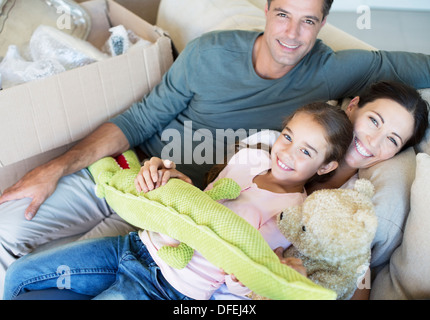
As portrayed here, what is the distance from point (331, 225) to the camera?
29.2 inches

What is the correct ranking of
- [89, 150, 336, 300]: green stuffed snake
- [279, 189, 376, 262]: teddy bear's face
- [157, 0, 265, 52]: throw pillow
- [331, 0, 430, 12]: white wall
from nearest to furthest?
1. [89, 150, 336, 300]: green stuffed snake
2. [279, 189, 376, 262]: teddy bear's face
3. [157, 0, 265, 52]: throw pillow
4. [331, 0, 430, 12]: white wall

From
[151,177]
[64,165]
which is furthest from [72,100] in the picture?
[151,177]

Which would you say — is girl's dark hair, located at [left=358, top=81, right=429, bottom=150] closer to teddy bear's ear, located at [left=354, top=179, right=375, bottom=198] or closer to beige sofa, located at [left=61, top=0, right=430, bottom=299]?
beige sofa, located at [left=61, top=0, right=430, bottom=299]

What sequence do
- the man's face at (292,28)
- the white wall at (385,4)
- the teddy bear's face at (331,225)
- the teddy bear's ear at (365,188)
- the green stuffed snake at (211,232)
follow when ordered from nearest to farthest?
the green stuffed snake at (211,232)
the teddy bear's face at (331,225)
the teddy bear's ear at (365,188)
the man's face at (292,28)
the white wall at (385,4)

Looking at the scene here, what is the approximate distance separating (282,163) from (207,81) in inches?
18.0

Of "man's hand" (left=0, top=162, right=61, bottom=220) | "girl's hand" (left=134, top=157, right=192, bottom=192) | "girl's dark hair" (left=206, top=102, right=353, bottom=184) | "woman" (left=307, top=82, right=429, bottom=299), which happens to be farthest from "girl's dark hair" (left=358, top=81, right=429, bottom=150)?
"man's hand" (left=0, top=162, right=61, bottom=220)

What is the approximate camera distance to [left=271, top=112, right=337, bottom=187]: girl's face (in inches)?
36.7

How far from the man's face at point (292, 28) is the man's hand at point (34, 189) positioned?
0.83 metres

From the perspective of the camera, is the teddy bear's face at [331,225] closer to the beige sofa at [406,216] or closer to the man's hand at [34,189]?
the beige sofa at [406,216]

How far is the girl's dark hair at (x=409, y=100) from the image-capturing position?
3.14 feet

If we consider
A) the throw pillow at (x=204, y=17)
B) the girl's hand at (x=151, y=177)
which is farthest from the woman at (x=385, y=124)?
the throw pillow at (x=204, y=17)

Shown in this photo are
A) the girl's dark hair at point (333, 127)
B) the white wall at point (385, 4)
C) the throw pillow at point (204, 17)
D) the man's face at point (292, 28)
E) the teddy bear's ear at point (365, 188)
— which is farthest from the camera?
the white wall at point (385, 4)

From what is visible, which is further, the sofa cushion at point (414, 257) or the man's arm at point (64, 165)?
the man's arm at point (64, 165)

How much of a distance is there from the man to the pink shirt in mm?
267
